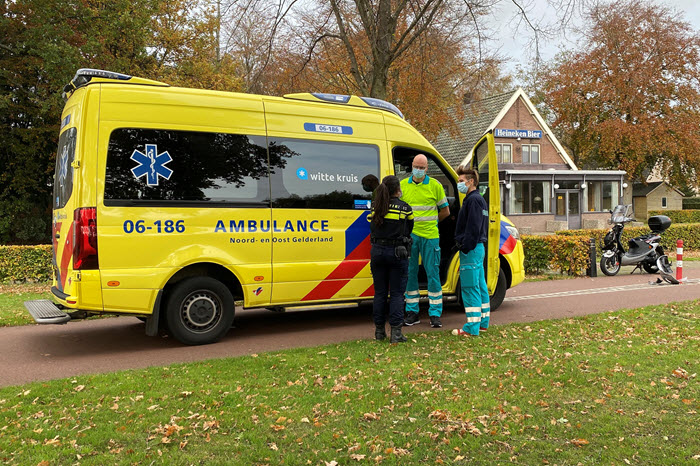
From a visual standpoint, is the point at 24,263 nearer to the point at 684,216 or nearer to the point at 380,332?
the point at 380,332

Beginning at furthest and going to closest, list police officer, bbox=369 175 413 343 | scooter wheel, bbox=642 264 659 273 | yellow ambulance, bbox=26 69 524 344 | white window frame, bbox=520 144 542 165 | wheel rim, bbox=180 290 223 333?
white window frame, bbox=520 144 542 165
scooter wheel, bbox=642 264 659 273
wheel rim, bbox=180 290 223 333
police officer, bbox=369 175 413 343
yellow ambulance, bbox=26 69 524 344

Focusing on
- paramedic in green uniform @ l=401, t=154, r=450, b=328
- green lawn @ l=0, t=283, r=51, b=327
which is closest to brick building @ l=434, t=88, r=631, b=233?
green lawn @ l=0, t=283, r=51, b=327

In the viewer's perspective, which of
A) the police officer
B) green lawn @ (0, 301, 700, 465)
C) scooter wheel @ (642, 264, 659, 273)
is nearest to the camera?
green lawn @ (0, 301, 700, 465)

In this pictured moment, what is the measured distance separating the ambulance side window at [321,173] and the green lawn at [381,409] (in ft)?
6.52

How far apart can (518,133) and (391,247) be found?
1187 inches

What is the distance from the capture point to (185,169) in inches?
269

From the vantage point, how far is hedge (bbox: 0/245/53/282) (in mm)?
13750

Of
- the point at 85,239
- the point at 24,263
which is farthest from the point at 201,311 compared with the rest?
the point at 24,263

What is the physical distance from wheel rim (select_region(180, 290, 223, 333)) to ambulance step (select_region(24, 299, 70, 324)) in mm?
1249

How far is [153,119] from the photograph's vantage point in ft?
21.9

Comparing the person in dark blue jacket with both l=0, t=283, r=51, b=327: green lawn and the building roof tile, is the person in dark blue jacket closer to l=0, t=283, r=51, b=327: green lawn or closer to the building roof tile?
l=0, t=283, r=51, b=327: green lawn

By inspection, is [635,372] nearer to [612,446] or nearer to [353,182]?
[612,446]

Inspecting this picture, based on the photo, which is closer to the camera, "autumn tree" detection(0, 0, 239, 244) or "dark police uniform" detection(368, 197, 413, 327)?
"dark police uniform" detection(368, 197, 413, 327)

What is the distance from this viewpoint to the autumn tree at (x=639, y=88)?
38000mm
